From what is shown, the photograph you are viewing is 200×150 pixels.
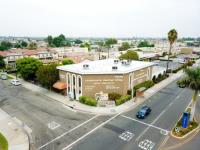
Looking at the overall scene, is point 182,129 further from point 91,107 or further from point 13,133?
point 13,133

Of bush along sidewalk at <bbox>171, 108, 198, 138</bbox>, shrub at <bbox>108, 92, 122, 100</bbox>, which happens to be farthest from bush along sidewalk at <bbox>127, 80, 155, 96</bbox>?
bush along sidewalk at <bbox>171, 108, 198, 138</bbox>

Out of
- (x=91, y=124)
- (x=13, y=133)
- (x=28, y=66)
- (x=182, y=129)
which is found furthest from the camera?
(x=28, y=66)

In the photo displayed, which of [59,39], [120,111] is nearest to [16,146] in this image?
[120,111]

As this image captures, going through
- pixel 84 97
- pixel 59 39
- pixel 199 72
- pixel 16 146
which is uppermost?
pixel 59 39

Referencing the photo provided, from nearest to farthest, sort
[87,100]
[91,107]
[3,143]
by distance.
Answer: [3,143] < [91,107] < [87,100]

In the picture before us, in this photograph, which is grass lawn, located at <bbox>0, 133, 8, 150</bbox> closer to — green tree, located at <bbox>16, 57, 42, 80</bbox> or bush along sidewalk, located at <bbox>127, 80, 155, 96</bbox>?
bush along sidewalk, located at <bbox>127, 80, 155, 96</bbox>

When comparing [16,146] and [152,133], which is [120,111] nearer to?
[152,133]

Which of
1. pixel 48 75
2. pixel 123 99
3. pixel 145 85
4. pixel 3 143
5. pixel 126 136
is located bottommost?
pixel 3 143

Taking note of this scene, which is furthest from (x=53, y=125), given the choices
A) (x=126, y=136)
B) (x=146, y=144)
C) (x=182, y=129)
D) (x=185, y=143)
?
(x=182, y=129)
